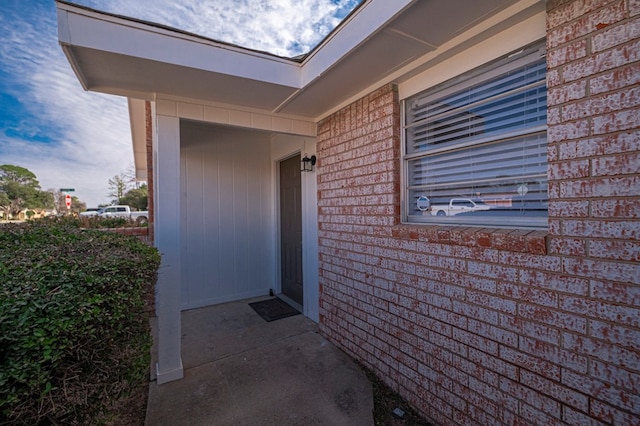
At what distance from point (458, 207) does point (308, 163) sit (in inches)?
93.1

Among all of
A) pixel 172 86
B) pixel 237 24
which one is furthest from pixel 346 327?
pixel 237 24

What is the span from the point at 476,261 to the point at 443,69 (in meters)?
1.55

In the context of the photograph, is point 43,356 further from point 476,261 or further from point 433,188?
point 433,188

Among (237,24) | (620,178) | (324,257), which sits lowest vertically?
(324,257)

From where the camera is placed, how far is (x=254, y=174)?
5387 millimetres

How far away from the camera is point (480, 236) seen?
196 cm

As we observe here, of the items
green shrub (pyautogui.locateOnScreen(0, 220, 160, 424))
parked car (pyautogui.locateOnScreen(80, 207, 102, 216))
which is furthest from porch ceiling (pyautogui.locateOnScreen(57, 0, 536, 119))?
parked car (pyautogui.locateOnScreen(80, 207, 102, 216))

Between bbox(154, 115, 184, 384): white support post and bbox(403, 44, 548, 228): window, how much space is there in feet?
7.68

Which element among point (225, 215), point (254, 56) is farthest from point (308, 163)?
point (225, 215)

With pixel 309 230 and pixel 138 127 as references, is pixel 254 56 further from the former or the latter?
pixel 138 127

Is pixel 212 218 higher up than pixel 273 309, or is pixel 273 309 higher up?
pixel 212 218

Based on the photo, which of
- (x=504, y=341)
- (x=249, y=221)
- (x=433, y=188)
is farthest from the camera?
(x=249, y=221)

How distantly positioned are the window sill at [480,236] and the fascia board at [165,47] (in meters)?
1.84

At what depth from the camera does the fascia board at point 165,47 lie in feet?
6.69
